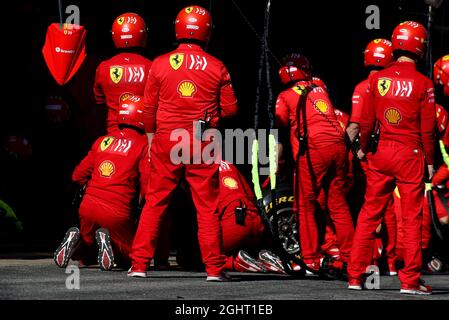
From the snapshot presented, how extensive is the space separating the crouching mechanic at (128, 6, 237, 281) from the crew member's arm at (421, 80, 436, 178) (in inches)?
60.2

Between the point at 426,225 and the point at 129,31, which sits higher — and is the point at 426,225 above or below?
below

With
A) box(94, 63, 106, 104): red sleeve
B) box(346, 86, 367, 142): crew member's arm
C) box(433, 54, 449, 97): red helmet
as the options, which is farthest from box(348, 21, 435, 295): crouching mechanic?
box(94, 63, 106, 104): red sleeve

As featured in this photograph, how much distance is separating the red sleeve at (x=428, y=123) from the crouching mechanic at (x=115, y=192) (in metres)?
2.60

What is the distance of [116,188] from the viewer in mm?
10289

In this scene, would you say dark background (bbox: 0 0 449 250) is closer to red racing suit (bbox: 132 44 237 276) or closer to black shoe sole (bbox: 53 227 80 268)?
black shoe sole (bbox: 53 227 80 268)

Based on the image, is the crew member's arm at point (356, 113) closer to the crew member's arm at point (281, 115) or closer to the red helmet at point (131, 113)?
the crew member's arm at point (281, 115)

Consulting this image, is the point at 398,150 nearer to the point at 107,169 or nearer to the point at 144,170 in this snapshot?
the point at 144,170

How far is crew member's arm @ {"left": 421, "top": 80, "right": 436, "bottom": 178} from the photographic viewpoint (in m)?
8.81

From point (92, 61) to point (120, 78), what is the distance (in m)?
1.65

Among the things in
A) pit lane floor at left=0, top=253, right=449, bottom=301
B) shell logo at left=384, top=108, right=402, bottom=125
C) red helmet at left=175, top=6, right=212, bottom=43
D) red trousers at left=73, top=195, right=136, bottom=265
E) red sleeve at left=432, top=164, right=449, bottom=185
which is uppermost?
red helmet at left=175, top=6, right=212, bottom=43

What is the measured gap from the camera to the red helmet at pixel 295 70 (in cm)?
1086

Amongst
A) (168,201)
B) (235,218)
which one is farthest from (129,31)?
(168,201)

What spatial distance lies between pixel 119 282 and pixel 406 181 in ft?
7.58

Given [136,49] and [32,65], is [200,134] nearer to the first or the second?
[136,49]
